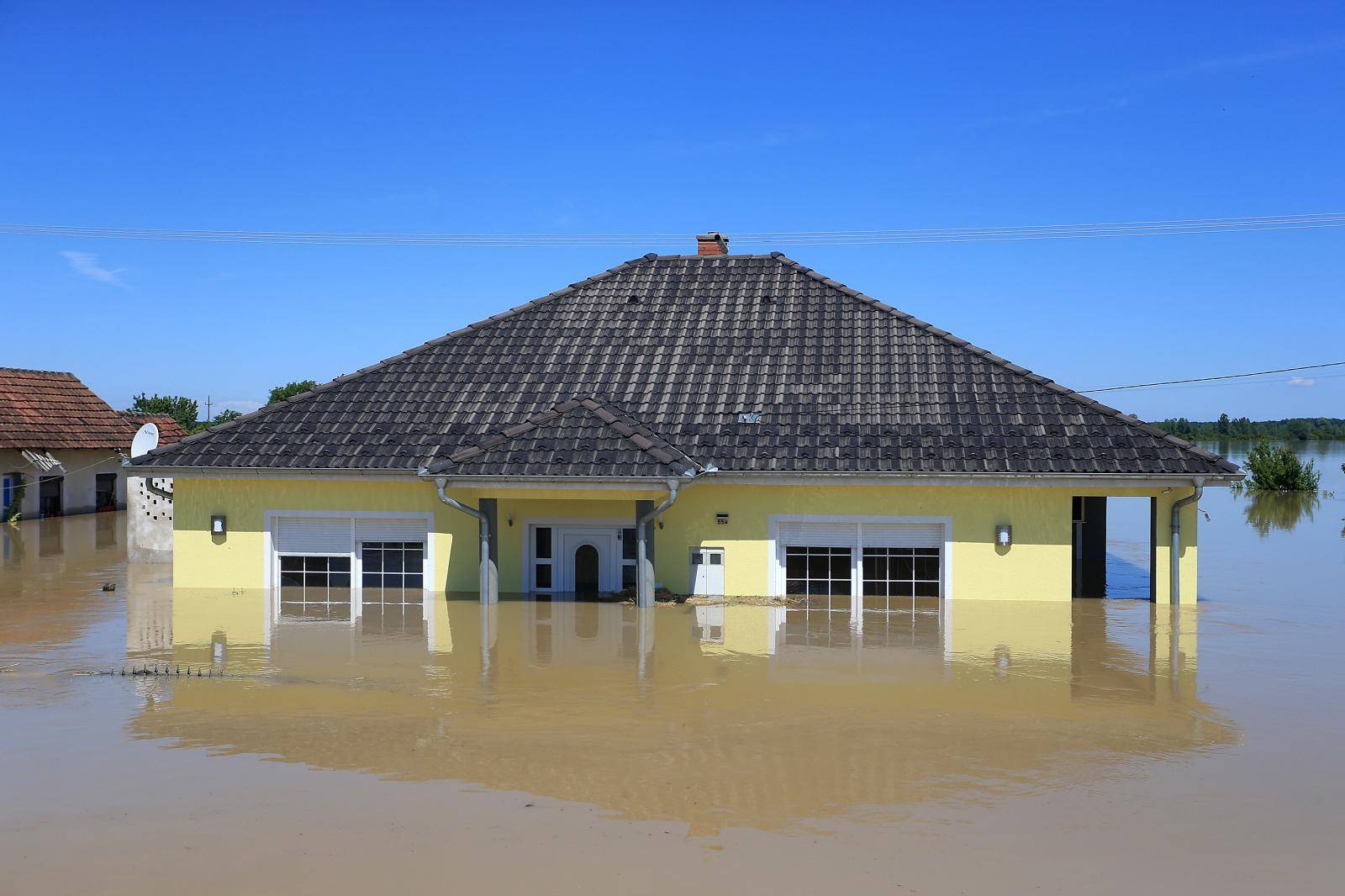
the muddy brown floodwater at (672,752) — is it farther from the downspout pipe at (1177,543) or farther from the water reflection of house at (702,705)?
the downspout pipe at (1177,543)

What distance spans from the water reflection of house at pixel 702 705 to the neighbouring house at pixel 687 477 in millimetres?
1414

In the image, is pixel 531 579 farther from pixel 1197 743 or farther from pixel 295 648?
pixel 1197 743

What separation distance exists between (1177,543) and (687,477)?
7759mm

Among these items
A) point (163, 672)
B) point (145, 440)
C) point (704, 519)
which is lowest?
point (163, 672)

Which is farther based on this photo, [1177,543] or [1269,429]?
[1269,429]

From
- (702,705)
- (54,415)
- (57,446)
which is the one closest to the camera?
(702,705)

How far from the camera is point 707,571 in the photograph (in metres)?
17.2

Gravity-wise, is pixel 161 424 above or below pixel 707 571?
above

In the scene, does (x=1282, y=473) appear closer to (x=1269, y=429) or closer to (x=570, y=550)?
(x=570, y=550)

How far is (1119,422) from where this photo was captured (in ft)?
56.4

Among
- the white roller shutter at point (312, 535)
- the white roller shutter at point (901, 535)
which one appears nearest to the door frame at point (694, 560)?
the white roller shutter at point (901, 535)

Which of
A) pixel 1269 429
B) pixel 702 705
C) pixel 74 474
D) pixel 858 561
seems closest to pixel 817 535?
pixel 858 561

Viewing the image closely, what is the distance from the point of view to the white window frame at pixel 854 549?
16.9 metres

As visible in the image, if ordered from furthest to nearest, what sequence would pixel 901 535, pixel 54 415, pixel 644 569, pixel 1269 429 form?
1. pixel 1269 429
2. pixel 54 415
3. pixel 901 535
4. pixel 644 569
